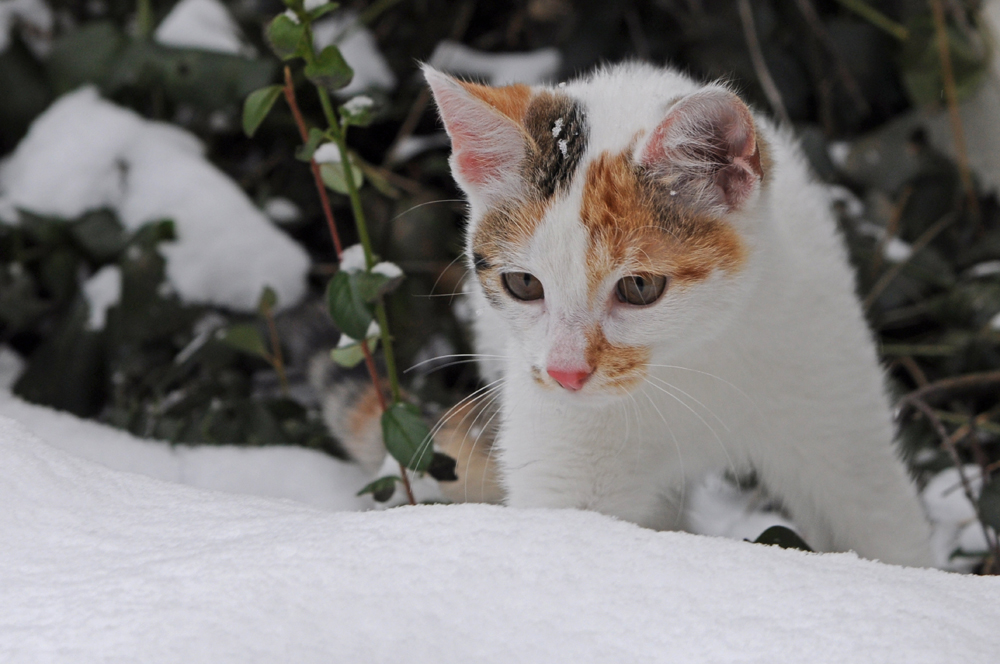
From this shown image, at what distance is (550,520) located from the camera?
3.11 feet

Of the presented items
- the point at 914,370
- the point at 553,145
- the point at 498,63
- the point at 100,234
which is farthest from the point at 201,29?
the point at 914,370

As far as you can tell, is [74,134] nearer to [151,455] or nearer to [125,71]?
[125,71]

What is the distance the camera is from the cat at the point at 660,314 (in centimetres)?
114

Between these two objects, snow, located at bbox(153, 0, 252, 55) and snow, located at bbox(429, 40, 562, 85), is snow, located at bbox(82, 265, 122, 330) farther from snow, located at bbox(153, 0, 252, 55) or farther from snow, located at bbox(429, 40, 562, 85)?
snow, located at bbox(429, 40, 562, 85)

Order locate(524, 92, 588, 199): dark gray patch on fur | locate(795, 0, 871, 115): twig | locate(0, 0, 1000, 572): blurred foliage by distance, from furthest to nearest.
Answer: locate(795, 0, 871, 115): twig
locate(0, 0, 1000, 572): blurred foliage
locate(524, 92, 588, 199): dark gray patch on fur

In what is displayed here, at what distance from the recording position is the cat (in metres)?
1.14

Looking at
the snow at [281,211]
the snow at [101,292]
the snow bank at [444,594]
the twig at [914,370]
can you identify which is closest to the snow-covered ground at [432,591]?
the snow bank at [444,594]

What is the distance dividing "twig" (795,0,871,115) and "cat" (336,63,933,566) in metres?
1.24

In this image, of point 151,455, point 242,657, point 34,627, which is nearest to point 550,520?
point 242,657

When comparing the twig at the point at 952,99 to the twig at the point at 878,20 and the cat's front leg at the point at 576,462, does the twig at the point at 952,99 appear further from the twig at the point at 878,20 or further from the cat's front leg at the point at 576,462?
the cat's front leg at the point at 576,462

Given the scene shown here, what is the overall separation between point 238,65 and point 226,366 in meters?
0.77

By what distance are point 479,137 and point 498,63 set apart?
149 cm

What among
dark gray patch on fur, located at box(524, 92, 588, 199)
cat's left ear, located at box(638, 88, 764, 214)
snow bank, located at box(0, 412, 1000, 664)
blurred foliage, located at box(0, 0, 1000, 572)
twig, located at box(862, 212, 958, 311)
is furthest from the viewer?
twig, located at box(862, 212, 958, 311)

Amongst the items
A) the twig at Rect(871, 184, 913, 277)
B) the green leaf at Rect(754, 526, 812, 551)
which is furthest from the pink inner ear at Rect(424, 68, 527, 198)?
the twig at Rect(871, 184, 913, 277)
